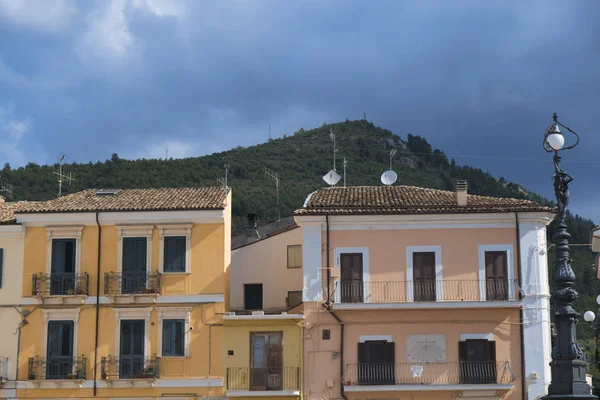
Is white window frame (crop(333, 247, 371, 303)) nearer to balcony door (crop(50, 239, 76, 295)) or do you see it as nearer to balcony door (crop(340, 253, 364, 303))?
balcony door (crop(340, 253, 364, 303))

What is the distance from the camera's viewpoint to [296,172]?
8131cm

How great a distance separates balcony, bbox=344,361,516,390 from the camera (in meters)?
36.8

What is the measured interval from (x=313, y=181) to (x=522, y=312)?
41.7 metres

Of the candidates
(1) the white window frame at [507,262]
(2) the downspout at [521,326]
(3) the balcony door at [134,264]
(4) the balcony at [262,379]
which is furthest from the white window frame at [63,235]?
(2) the downspout at [521,326]

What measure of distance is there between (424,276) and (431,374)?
368 cm

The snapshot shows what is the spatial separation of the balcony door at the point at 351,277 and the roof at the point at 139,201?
5.19 m

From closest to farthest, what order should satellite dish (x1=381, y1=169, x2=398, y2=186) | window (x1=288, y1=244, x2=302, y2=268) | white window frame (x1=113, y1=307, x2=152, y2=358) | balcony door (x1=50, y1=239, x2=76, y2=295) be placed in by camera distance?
white window frame (x1=113, y1=307, x2=152, y2=358), balcony door (x1=50, y1=239, x2=76, y2=295), window (x1=288, y1=244, x2=302, y2=268), satellite dish (x1=381, y1=169, x2=398, y2=186)

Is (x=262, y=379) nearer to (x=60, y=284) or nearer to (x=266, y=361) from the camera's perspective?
(x=266, y=361)

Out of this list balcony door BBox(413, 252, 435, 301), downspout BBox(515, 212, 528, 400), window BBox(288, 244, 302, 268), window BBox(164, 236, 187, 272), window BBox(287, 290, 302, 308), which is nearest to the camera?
downspout BBox(515, 212, 528, 400)

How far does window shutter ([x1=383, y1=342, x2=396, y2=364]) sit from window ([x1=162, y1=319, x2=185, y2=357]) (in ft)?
25.0

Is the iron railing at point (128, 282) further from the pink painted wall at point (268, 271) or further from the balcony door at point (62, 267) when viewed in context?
the pink painted wall at point (268, 271)

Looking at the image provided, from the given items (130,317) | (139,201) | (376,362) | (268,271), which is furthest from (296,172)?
(376,362)

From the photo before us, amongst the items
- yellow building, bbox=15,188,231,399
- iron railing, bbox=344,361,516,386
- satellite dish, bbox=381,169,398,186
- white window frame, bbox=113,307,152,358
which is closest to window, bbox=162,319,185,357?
yellow building, bbox=15,188,231,399

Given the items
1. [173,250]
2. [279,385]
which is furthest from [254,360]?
[173,250]
